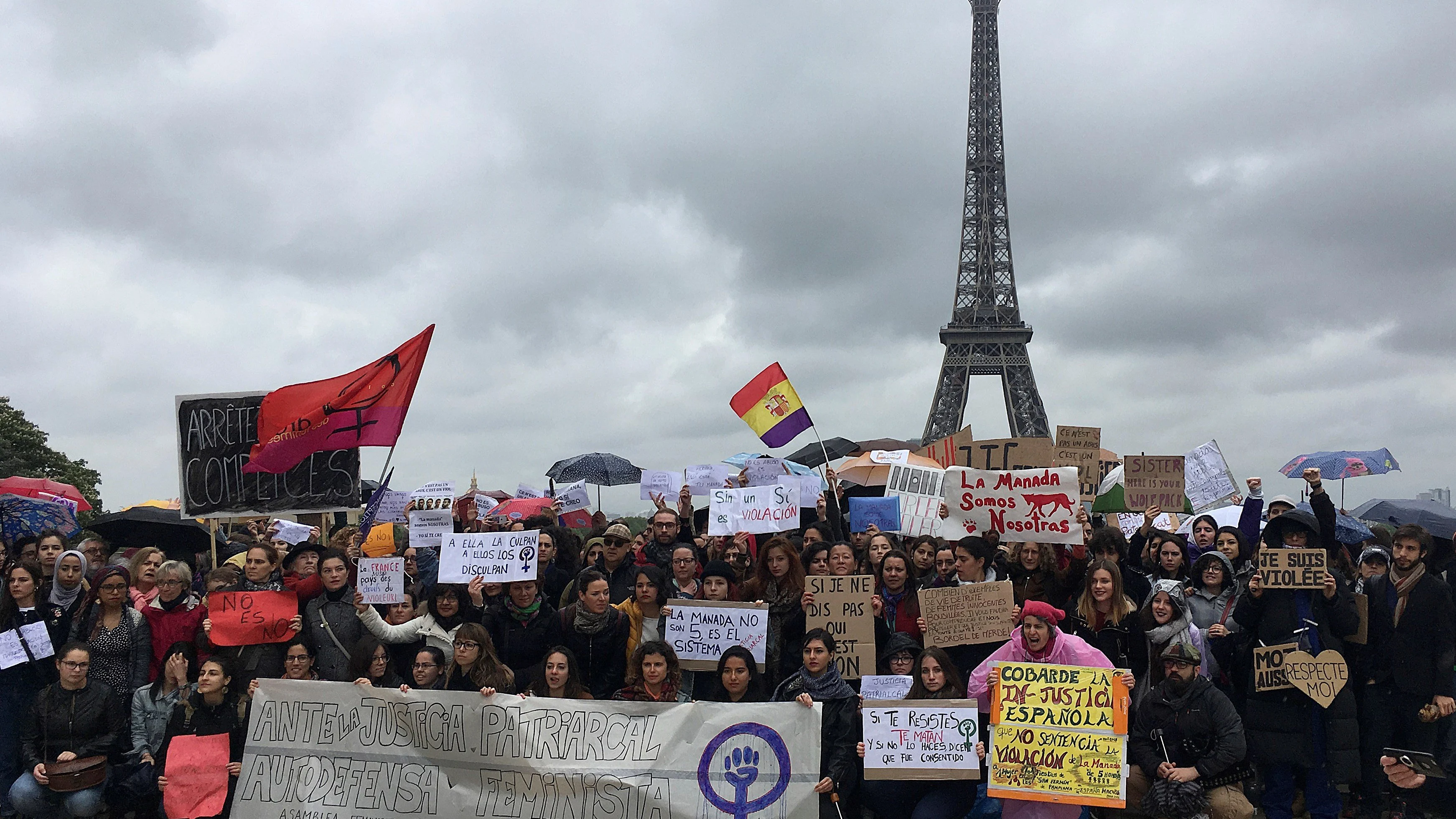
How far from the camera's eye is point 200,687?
21.3ft

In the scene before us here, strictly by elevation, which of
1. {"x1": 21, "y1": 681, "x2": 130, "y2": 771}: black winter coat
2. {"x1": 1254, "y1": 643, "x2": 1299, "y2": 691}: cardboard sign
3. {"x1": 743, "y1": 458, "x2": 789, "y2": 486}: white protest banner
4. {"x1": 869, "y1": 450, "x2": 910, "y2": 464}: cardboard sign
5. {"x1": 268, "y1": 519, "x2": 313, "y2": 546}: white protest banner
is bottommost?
{"x1": 21, "y1": 681, "x2": 130, "y2": 771}: black winter coat

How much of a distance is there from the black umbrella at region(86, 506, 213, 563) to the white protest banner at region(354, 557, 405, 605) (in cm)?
674

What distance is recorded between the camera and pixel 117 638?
6.79 meters

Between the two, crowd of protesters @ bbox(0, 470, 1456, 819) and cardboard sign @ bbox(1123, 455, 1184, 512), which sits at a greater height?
cardboard sign @ bbox(1123, 455, 1184, 512)

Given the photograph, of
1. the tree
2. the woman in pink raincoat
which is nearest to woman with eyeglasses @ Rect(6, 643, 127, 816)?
the woman in pink raincoat

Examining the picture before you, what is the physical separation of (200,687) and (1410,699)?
7.55 m

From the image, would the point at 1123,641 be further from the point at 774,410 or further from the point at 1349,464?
the point at 1349,464

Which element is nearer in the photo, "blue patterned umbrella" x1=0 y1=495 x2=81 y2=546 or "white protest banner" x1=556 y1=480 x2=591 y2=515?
"blue patterned umbrella" x1=0 y1=495 x2=81 y2=546

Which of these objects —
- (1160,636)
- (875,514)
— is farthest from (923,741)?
(875,514)

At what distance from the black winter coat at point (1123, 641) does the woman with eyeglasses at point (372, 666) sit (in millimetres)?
4298

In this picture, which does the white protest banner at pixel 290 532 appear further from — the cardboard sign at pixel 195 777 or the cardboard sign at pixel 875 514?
the cardboard sign at pixel 875 514

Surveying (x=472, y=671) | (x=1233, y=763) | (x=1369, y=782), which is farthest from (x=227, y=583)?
(x=1369, y=782)

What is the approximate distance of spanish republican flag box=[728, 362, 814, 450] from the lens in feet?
36.3

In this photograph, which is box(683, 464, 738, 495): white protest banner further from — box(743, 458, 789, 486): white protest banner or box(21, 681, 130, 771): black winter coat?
box(21, 681, 130, 771): black winter coat
